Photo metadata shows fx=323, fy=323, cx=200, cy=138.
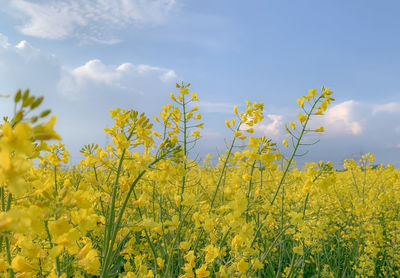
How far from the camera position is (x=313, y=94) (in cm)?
272

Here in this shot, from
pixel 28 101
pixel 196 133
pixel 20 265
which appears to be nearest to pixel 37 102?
pixel 28 101

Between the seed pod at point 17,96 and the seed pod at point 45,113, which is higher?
the seed pod at point 17,96

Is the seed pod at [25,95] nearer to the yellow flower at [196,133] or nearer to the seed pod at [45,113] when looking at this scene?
the seed pod at [45,113]

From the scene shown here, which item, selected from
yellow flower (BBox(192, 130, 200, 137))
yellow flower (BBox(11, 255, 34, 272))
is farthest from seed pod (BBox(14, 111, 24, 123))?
yellow flower (BBox(192, 130, 200, 137))

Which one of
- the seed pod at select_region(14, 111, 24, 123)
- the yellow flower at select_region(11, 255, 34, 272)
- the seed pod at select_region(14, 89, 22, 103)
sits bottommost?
the yellow flower at select_region(11, 255, 34, 272)

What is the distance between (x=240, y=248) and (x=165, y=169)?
26.3 inches

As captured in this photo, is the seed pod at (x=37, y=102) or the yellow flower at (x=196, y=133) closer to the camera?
the seed pod at (x=37, y=102)

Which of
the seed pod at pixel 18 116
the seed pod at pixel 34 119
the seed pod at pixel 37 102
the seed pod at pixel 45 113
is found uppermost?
the seed pod at pixel 37 102

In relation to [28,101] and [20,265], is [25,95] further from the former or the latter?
[20,265]

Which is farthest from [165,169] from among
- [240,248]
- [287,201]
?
[287,201]

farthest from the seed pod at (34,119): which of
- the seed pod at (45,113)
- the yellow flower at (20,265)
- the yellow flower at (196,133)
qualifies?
the yellow flower at (196,133)

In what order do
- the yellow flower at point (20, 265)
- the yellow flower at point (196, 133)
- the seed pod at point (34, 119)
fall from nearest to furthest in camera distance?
the seed pod at point (34, 119), the yellow flower at point (20, 265), the yellow flower at point (196, 133)

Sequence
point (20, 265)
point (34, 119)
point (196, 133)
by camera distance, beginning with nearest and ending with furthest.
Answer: point (34, 119) < point (20, 265) < point (196, 133)

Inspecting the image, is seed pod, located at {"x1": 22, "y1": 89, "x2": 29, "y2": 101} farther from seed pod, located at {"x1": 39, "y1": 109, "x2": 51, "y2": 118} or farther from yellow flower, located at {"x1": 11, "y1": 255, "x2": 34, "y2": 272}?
yellow flower, located at {"x1": 11, "y1": 255, "x2": 34, "y2": 272}
